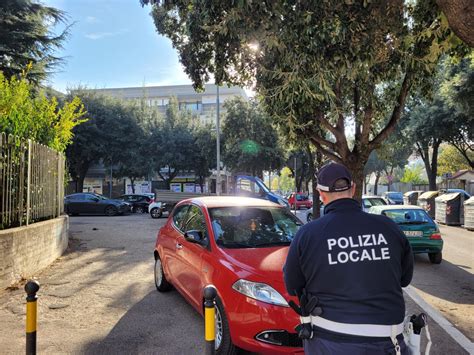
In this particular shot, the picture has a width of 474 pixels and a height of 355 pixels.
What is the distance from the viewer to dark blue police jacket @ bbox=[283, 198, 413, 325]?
2218 mm

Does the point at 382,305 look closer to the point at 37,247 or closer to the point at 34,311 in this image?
the point at 34,311

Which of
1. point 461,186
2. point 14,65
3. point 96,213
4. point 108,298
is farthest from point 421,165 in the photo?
point 108,298

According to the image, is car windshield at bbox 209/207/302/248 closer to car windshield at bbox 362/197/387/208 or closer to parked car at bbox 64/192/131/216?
car windshield at bbox 362/197/387/208

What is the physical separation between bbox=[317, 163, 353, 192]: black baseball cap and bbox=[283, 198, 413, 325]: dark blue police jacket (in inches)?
5.2

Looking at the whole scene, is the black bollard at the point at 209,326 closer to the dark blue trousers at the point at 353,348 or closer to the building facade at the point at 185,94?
the dark blue trousers at the point at 353,348

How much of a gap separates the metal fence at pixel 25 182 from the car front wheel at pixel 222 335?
475 centimetres

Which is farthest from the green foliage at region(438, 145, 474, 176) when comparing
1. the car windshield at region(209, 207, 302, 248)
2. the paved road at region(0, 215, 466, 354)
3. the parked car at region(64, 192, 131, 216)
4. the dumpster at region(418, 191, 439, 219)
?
the car windshield at region(209, 207, 302, 248)

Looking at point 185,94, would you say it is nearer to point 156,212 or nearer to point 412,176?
point 412,176

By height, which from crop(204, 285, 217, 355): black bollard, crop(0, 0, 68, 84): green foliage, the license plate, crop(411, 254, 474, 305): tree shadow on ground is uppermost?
crop(0, 0, 68, 84): green foliage

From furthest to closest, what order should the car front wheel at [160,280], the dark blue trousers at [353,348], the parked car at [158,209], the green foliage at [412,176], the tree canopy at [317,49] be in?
the green foliage at [412,176] → the parked car at [158,209] → the car front wheel at [160,280] → the tree canopy at [317,49] → the dark blue trousers at [353,348]

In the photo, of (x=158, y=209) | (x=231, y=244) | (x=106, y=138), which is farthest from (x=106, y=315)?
(x=106, y=138)

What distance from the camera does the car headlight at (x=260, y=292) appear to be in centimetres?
388

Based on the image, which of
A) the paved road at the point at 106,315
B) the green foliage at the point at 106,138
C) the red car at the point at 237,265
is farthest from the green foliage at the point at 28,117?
the green foliage at the point at 106,138

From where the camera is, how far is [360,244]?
2248 millimetres
